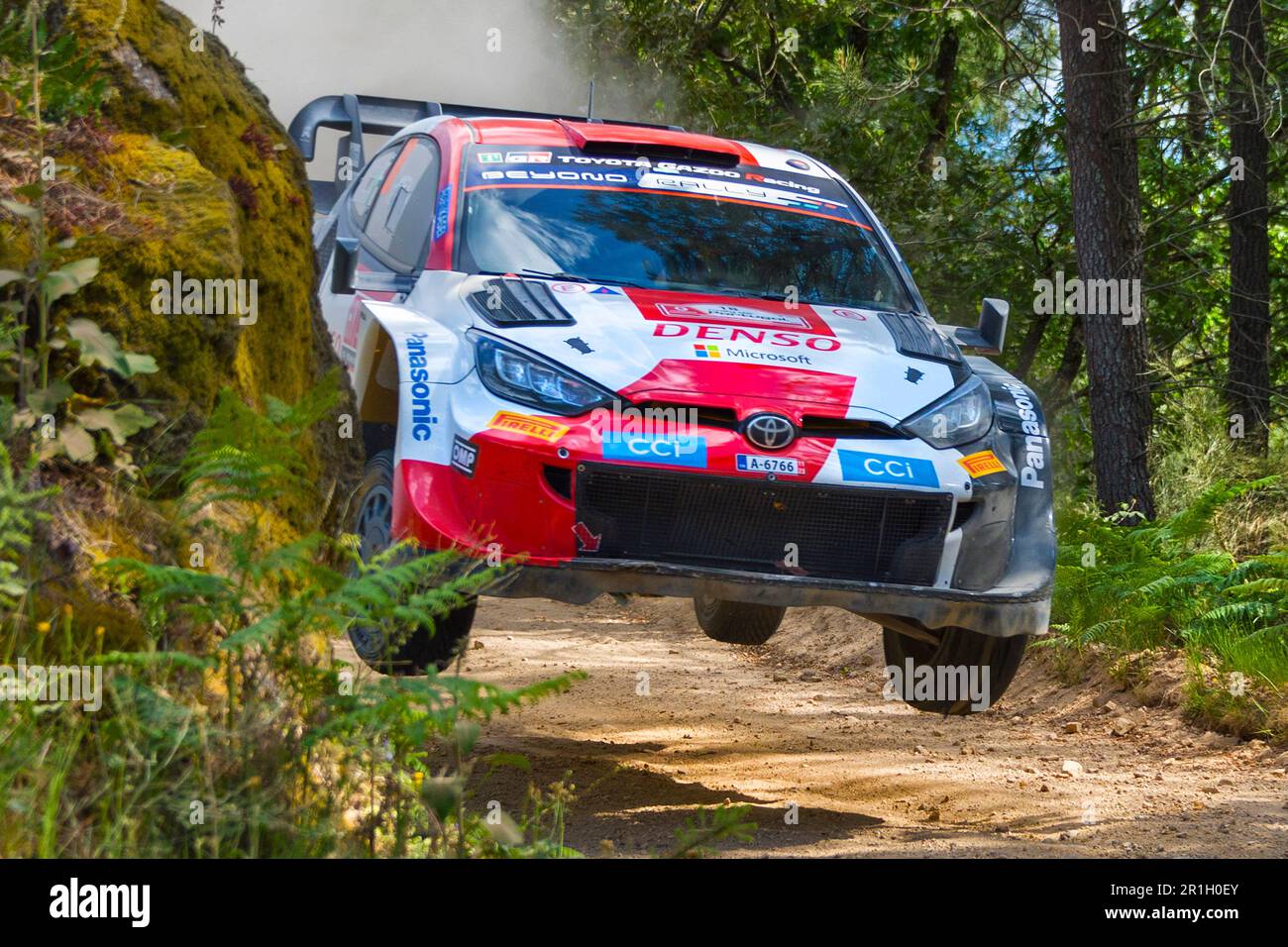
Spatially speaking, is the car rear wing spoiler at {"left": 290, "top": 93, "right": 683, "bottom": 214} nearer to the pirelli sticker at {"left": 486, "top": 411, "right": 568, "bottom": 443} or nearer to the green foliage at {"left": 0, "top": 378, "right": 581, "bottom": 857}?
the pirelli sticker at {"left": 486, "top": 411, "right": 568, "bottom": 443}

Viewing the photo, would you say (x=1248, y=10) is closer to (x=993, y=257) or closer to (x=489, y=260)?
(x=993, y=257)

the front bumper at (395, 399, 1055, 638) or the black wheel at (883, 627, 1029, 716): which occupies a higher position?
the front bumper at (395, 399, 1055, 638)

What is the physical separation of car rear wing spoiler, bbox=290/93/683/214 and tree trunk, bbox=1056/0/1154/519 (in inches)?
142

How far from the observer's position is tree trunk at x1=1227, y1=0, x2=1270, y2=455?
12.5m

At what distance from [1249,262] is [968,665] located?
27.6 ft

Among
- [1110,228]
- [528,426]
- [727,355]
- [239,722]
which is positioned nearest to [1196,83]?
[1110,228]

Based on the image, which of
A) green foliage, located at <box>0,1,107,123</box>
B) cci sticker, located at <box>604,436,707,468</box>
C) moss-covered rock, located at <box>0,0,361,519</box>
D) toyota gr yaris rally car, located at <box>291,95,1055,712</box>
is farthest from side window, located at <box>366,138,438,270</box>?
green foliage, located at <box>0,1,107,123</box>

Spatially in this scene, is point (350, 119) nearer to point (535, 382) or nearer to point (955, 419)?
point (535, 382)

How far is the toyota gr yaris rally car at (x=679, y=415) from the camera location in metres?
5.34

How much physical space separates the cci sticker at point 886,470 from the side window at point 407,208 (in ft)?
7.35

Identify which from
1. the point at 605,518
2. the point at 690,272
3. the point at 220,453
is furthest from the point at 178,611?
the point at 690,272

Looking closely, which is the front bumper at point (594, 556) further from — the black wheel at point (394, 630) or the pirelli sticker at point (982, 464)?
the black wheel at point (394, 630)

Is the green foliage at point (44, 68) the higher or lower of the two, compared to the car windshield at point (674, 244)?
higher

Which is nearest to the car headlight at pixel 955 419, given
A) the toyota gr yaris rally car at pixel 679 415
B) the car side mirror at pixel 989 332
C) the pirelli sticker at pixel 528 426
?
the toyota gr yaris rally car at pixel 679 415
